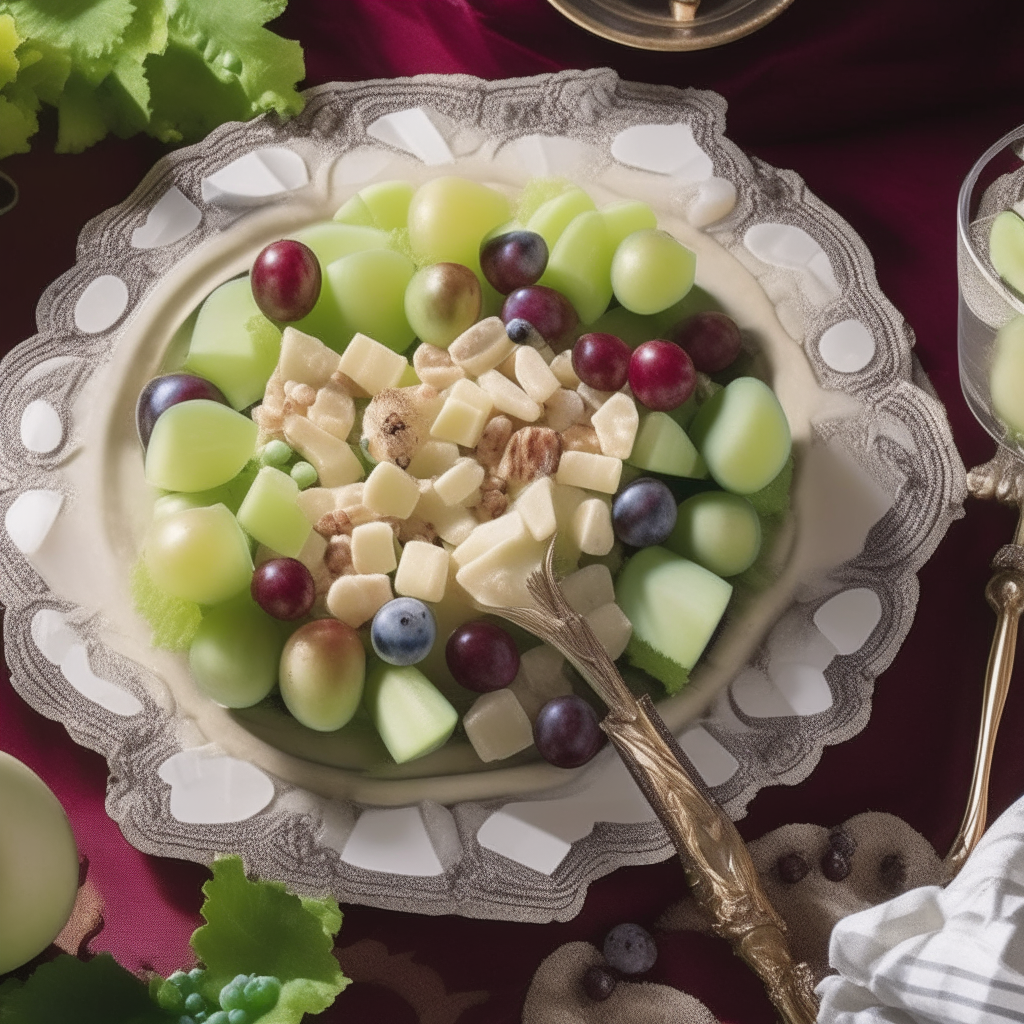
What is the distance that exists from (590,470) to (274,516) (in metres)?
0.26

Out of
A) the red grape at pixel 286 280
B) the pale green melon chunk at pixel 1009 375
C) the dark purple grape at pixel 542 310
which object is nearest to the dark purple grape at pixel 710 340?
Answer: the dark purple grape at pixel 542 310

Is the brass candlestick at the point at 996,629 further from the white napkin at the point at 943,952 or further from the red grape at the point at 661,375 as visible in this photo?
the red grape at the point at 661,375

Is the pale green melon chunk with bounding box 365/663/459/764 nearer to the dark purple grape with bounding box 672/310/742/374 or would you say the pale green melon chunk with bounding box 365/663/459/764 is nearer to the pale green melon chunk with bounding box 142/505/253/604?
the pale green melon chunk with bounding box 142/505/253/604

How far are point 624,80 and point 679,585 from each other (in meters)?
0.54

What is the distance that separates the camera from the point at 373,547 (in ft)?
3.11

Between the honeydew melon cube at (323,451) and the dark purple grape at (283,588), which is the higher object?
the honeydew melon cube at (323,451)

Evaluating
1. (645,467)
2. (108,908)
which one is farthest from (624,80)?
(108,908)

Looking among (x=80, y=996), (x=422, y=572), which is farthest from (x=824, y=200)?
(x=80, y=996)

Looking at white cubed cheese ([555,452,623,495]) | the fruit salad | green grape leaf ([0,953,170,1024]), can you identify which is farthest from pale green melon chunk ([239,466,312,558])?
green grape leaf ([0,953,170,1024])

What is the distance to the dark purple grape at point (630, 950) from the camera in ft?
2.99

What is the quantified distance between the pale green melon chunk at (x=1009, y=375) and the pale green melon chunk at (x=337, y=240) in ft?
1.72

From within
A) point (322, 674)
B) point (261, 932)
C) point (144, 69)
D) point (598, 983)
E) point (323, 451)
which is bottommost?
point (598, 983)

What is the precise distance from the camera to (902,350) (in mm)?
1062

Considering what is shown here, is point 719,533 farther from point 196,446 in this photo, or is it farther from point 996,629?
point 196,446
